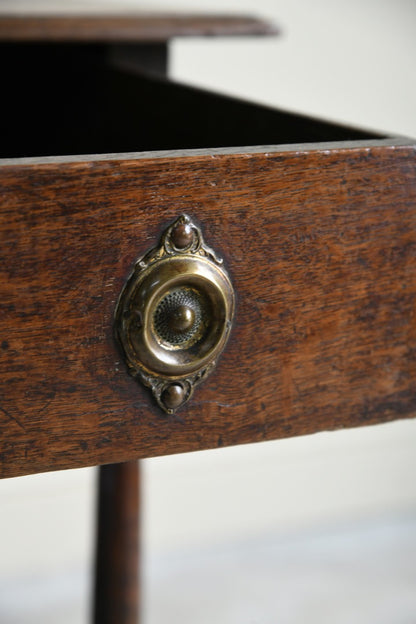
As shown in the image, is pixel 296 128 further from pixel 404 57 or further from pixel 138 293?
pixel 404 57

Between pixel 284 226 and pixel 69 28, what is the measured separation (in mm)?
497

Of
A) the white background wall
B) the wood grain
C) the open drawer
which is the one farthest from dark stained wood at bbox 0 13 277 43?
the white background wall

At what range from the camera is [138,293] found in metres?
0.52

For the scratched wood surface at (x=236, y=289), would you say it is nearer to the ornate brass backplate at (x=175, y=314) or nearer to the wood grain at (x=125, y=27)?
the ornate brass backplate at (x=175, y=314)

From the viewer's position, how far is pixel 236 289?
55 centimetres

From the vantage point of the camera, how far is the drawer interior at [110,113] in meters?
0.73

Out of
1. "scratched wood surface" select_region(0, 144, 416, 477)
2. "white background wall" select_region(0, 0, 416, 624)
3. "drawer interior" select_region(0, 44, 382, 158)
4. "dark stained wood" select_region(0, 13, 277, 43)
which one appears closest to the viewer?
"scratched wood surface" select_region(0, 144, 416, 477)

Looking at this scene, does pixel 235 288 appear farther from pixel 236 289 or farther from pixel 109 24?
pixel 109 24

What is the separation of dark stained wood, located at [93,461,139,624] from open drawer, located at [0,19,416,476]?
1.44 ft

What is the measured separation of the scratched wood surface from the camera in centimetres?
49

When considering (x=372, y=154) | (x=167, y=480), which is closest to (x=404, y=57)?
(x=167, y=480)

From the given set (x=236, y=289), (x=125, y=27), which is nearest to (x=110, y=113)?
(x=125, y=27)

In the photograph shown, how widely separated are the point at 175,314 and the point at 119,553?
1.75 feet

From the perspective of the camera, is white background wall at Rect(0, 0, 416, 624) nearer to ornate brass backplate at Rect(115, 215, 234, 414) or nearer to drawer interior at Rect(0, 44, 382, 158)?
drawer interior at Rect(0, 44, 382, 158)
